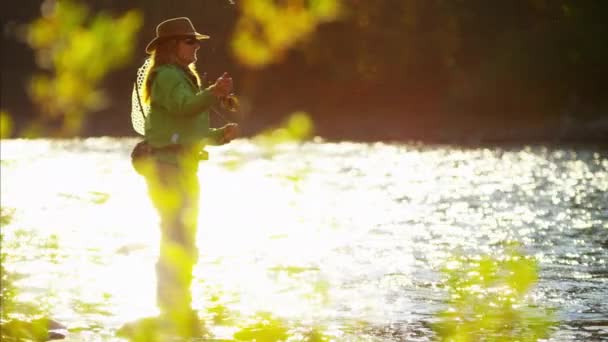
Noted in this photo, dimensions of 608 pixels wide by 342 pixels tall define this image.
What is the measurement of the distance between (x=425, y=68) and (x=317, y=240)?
38.8 m

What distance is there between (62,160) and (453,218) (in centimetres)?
1683

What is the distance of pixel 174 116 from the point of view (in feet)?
28.5

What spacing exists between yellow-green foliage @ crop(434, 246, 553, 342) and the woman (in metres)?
1.55

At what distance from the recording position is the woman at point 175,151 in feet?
28.4

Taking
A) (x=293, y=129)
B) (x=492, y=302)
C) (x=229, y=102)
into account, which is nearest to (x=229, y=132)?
(x=229, y=102)

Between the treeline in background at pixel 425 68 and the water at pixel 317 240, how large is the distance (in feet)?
62.2

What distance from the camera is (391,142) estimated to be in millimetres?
42625

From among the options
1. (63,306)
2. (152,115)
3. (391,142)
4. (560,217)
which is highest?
(391,142)

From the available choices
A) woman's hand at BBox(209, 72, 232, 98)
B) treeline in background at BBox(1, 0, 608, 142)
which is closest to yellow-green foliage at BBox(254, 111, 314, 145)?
treeline in background at BBox(1, 0, 608, 142)

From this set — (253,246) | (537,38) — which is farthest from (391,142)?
(253,246)

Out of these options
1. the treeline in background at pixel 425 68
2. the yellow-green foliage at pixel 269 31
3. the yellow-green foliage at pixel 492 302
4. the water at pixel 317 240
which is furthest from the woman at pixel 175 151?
the treeline in background at pixel 425 68

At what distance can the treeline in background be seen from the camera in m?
48.9

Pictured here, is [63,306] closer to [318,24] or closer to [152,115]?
[152,115]

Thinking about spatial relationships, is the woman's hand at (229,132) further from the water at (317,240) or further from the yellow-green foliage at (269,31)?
the yellow-green foliage at (269,31)
